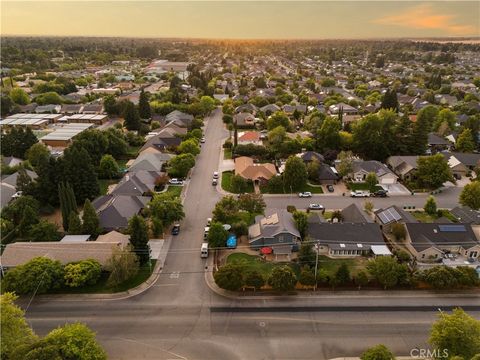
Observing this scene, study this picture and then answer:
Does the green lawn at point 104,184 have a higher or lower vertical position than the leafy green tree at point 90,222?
lower

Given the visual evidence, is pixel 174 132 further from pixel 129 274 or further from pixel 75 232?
pixel 129 274

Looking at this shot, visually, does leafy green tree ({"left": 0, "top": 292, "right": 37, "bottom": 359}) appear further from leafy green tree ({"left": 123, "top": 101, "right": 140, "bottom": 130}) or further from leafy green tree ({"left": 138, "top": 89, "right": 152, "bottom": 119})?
leafy green tree ({"left": 138, "top": 89, "right": 152, "bottom": 119})

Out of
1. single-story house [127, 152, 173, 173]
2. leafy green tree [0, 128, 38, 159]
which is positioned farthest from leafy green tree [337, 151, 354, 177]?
leafy green tree [0, 128, 38, 159]

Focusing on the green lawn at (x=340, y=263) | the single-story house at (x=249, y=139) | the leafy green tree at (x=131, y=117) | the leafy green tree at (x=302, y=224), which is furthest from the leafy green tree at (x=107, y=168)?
the green lawn at (x=340, y=263)

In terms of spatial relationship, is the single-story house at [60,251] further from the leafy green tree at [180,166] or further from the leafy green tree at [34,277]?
the leafy green tree at [180,166]

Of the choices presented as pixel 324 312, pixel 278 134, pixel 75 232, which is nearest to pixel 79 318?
pixel 75 232

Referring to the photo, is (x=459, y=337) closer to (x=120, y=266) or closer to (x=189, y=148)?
(x=120, y=266)
